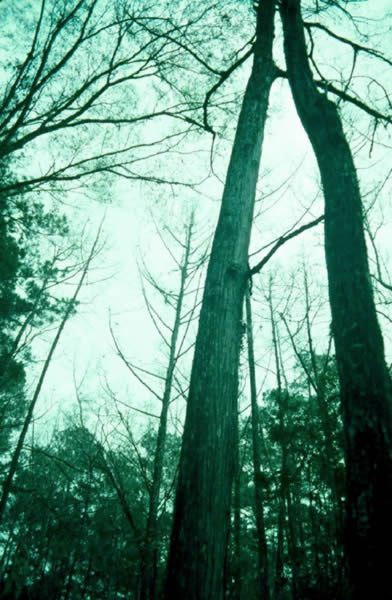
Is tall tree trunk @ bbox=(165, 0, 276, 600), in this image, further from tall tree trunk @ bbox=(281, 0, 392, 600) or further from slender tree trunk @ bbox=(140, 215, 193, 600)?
slender tree trunk @ bbox=(140, 215, 193, 600)

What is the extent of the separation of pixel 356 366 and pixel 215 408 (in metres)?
0.82

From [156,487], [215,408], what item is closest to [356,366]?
[215,408]

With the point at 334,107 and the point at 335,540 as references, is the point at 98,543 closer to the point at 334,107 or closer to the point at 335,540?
the point at 335,540

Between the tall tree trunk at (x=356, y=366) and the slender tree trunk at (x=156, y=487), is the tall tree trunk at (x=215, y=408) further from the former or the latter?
the slender tree trunk at (x=156, y=487)

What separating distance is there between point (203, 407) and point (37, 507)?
52.9ft

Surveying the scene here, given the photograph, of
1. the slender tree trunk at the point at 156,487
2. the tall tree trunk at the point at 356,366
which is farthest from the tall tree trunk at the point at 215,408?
the slender tree trunk at the point at 156,487

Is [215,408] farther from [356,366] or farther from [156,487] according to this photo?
[156,487]

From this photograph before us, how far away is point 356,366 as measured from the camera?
5.23 ft

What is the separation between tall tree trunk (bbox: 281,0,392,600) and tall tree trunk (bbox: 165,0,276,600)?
64 cm

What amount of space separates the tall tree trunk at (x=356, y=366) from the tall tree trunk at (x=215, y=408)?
2.10 feet

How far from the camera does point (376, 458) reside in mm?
1318

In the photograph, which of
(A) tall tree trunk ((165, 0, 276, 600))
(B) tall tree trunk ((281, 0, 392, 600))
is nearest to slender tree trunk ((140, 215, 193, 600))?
(A) tall tree trunk ((165, 0, 276, 600))

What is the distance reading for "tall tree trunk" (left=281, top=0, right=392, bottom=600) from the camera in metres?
1.20

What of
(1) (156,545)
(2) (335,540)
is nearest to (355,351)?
(1) (156,545)
